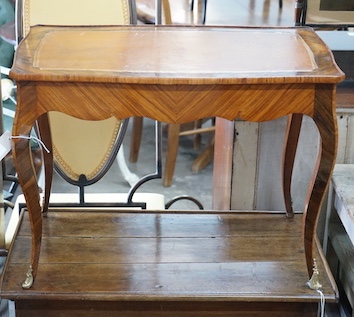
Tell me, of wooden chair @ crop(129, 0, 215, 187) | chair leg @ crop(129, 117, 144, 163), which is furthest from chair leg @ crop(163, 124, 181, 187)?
chair leg @ crop(129, 117, 144, 163)

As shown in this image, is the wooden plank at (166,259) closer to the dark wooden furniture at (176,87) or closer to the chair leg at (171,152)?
the dark wooden furniture at (176,87)

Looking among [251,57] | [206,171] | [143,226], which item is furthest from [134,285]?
[206,171]

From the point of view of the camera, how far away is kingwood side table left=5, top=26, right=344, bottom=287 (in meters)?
1.28

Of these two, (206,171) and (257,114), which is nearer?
(257,114)

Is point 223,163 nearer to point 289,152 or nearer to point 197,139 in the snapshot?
point 289,152

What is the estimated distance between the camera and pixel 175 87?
1286mm

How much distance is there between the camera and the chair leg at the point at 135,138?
3.24 metres

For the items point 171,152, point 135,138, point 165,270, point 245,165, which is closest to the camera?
point 165,270

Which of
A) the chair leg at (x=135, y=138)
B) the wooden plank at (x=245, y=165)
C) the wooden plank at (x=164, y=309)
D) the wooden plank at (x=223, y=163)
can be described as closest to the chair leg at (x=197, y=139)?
the chair leg at (x=135, y=138)

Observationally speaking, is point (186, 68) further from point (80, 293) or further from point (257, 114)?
point (80, 293)

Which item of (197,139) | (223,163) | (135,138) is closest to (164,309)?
(223,163)

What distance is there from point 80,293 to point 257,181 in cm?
65

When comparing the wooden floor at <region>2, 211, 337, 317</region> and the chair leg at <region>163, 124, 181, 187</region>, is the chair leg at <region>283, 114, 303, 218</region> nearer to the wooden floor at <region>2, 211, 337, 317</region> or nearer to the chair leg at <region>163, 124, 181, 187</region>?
the wooden floor at <region>2, 211, 337, 317</region>

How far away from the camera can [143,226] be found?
5.71 ft
